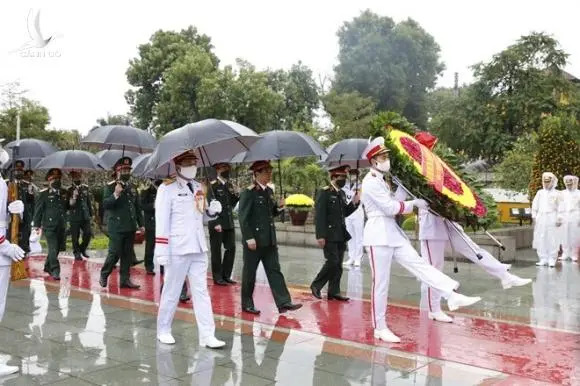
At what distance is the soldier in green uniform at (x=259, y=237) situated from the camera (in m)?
7.45

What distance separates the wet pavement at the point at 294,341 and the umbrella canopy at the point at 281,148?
1.88 m

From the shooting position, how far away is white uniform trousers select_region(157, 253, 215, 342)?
6.07 meters

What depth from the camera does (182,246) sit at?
6.08 metres

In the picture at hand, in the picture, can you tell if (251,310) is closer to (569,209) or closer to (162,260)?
(162,260)

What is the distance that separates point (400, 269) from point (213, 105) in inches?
882

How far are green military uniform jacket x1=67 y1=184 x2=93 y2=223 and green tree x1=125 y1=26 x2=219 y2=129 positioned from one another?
1023 inches

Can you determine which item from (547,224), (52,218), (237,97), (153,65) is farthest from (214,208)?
(153,65)

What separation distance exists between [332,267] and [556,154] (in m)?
9.89

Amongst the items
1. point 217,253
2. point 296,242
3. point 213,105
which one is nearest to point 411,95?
point 213,105

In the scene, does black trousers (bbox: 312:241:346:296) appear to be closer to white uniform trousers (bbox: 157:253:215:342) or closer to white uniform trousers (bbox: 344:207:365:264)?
white uniform trousers (bbox: 157:253:215:342)

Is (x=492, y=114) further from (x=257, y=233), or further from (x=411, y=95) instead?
(x=257, y=233)

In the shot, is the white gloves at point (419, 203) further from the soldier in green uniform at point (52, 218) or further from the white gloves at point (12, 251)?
the soldier in green uniform at point (52, 218)

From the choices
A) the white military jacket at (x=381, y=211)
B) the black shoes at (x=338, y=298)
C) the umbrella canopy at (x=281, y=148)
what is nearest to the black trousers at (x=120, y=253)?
the umbrella canopy at (x=281, y=148)

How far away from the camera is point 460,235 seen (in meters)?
7.14
